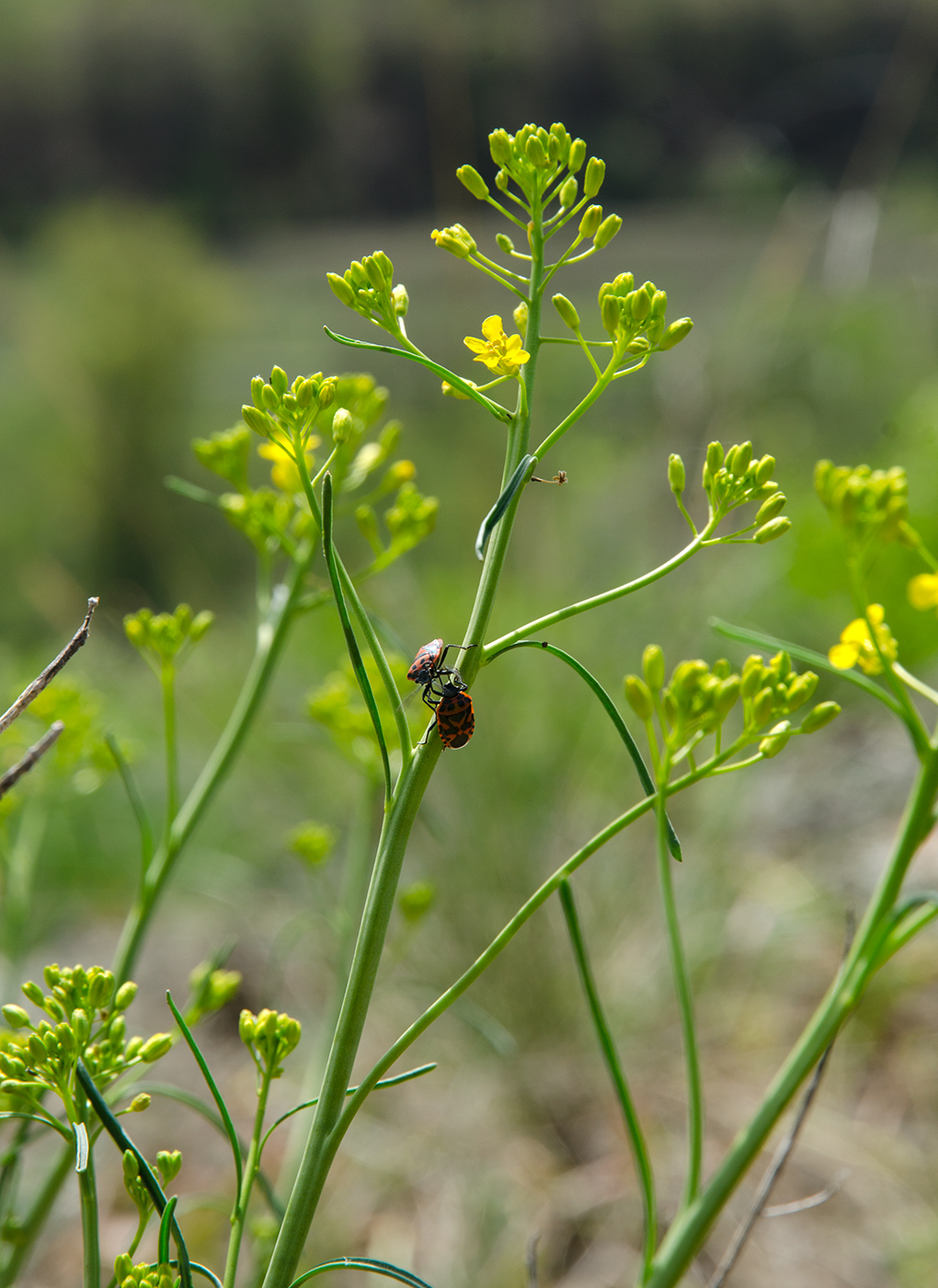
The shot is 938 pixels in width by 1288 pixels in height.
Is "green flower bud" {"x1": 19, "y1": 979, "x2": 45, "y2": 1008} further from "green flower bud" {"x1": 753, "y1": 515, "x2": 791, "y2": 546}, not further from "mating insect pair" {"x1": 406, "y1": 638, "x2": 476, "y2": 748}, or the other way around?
"green flower bud" {"x1": 753, "y1": 515, "x2": 791, "y2": 546}

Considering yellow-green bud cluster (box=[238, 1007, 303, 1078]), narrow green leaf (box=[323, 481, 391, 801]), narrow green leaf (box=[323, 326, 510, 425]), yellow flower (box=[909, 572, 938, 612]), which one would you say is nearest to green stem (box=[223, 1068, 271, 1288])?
yellow-green bud cluster (box=[238, 1007, 303, 1078])

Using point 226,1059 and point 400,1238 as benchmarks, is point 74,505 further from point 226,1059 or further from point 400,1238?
point 400,1238

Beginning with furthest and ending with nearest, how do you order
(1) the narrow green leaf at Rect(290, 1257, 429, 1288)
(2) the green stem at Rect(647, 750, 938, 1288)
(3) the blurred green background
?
(3) the blurred green background, (2) the green stem at Rect(647, 750, 938, 1288), (1) the narrow green leaf at Rect(290, 1257, 429, 1288)

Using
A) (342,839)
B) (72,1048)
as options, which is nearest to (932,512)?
(342,839)

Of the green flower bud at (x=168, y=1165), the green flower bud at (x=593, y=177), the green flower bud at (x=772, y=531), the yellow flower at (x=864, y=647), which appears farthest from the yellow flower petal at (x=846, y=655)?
the green flower bud at (x=168, y=1165)

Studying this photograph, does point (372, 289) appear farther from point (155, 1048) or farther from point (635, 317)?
point (155, 1048)

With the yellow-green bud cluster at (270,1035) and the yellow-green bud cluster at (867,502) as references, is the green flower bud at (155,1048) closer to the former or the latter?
the yellow-green bud cluster at (270,1035)
